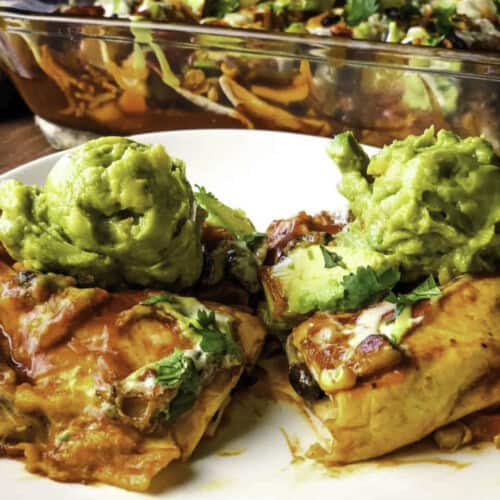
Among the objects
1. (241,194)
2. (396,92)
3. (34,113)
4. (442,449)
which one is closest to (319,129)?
(396,92)

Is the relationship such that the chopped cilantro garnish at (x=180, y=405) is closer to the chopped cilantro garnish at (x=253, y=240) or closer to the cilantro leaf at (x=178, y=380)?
the cilantro leaf at (x=178, y=380)

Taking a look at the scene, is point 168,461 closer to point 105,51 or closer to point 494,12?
point 105,51

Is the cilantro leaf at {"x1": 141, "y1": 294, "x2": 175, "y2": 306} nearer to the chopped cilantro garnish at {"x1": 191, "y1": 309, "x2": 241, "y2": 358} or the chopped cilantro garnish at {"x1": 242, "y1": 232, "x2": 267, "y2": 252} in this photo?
the chopped cilantro garnish at {"x1": 191, "y1": 309, "x2": 241, "y2": 358}

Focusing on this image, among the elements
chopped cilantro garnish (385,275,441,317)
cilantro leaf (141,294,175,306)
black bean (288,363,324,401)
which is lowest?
black bean (288,363,324,401)

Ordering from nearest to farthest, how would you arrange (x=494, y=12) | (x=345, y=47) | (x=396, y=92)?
(x=345, y=47), (x=396, y=92), (x=494, y=12)

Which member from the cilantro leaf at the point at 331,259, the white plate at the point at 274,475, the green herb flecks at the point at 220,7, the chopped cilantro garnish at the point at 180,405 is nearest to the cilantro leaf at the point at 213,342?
the chopped cilantro garnish at the point at 180,405

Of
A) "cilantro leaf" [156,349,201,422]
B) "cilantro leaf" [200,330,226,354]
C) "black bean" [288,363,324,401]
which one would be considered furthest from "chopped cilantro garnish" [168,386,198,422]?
"black bean" [288,363,324,401]

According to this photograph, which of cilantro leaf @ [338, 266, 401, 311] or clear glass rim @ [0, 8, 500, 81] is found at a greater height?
clear glass rim @ [0, 8, 500, 81]
